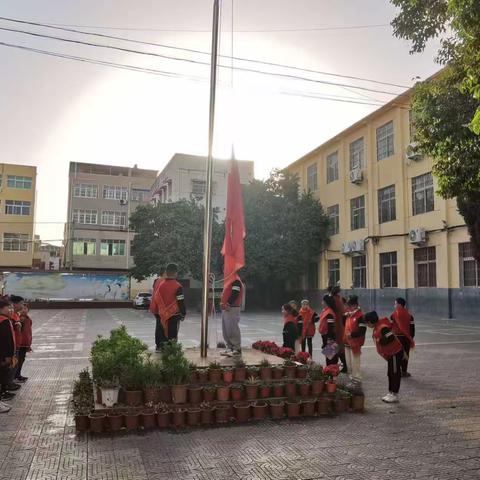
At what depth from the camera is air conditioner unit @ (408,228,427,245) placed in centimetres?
2420

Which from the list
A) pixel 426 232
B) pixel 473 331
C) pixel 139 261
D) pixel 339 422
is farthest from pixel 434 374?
pixel 139 261

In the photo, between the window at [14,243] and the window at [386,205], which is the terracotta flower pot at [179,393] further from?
the window at [14,243]

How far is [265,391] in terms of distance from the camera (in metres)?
6.54

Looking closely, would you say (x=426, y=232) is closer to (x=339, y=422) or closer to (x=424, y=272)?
(x=424, y=272)

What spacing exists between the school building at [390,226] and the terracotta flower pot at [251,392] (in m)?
17.3

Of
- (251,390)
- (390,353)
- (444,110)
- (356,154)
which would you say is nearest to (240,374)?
(251,390)

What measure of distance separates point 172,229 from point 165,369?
26.0 metres

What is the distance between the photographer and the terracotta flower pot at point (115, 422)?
552 centimetres

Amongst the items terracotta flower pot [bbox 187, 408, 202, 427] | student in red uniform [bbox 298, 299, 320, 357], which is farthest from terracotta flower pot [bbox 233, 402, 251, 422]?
student in red uniform [bbox 298, 299, 320, 357]

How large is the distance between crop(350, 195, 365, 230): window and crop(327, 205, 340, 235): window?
159 cm

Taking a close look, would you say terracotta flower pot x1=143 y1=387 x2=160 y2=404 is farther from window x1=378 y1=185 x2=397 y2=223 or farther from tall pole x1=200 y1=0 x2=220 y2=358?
window x1=378 y1=185 x2=397 y2=223

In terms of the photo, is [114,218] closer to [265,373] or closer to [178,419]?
[265,373]

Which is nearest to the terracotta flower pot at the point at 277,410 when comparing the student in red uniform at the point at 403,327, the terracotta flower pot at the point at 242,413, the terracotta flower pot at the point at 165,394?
the terracotta flower pot at the point at 242,413

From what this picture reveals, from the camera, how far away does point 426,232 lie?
24.2 meters
